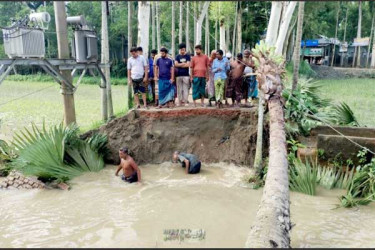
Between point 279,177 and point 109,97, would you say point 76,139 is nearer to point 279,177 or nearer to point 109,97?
point 109,97

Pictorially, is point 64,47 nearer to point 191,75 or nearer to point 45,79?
point 191,75

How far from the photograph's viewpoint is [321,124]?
848cm

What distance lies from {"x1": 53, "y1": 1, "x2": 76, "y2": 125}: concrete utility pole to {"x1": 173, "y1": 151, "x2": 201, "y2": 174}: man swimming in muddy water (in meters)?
3.52

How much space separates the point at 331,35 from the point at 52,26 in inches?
1125

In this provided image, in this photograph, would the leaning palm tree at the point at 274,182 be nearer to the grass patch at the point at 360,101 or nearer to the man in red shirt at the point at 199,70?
the man in red shirt at the point at 199,70

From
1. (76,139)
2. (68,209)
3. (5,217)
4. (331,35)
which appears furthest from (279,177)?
(331,35)

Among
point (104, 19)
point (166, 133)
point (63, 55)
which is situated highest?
point (104, 19)

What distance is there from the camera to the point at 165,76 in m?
9.18

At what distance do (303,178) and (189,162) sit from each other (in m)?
2.75

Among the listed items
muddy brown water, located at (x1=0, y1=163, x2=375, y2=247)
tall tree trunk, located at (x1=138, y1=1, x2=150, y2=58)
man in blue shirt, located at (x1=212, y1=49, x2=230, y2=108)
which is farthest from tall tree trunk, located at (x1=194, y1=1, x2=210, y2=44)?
muddy brown water, located at (x1=0, y1=163, x2=375, y2=247)

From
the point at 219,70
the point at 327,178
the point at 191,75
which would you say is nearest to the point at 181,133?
the point at 191,75

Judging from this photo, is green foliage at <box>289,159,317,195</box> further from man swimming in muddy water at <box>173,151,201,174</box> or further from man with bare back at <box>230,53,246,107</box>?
man with bare back at <box>230,53,246,107</box>

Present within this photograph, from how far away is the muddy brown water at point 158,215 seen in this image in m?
5.71

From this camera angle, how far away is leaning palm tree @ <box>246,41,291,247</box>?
3408 millimetres
